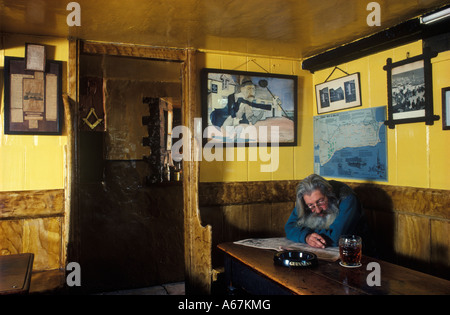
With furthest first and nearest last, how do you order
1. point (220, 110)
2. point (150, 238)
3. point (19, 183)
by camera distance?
point (150, 238)
point (220, 110)
point (19, 183)

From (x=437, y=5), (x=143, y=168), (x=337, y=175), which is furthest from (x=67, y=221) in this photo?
(x=437, y=5)

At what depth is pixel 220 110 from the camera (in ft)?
13.6

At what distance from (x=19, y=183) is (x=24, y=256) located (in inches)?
44.6

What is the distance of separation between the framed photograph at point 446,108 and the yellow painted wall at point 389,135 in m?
0.05

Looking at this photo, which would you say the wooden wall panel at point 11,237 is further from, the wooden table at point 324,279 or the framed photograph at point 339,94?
the framed photograph at point 339,94

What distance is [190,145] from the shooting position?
3980mm

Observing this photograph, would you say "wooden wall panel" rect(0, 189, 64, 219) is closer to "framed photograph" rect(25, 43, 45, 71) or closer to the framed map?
"framed photograph" rect(25, 43, 45, 71)

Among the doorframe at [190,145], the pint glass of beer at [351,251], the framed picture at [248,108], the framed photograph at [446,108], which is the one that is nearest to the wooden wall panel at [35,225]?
the doorframe at [190,145]

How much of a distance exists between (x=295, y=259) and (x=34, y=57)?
3.06m

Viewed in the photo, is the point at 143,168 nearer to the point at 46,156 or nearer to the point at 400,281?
the point at 46,156

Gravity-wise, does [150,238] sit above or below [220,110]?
below

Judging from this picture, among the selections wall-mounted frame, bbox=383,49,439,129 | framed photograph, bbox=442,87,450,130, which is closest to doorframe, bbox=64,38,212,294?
wall-mounted frame, bbox=383,49,439,129

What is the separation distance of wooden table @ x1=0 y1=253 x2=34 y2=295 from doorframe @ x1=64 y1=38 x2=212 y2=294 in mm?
938

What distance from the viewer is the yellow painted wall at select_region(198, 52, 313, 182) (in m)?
4.18
